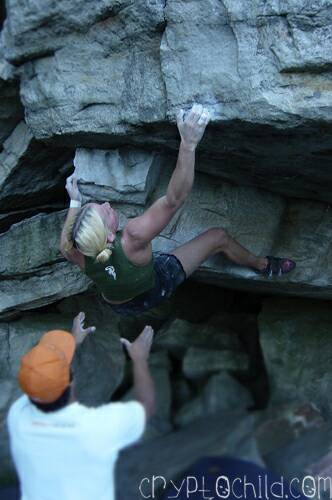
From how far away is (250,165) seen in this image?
14.0 feet

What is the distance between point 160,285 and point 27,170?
209 cm

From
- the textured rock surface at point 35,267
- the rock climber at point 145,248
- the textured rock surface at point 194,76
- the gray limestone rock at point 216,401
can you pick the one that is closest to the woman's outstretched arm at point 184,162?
the rock climber at point 145,248

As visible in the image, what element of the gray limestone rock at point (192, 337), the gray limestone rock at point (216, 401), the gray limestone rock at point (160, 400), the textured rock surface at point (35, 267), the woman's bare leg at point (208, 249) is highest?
the woman's bare leg at point (208, 249)

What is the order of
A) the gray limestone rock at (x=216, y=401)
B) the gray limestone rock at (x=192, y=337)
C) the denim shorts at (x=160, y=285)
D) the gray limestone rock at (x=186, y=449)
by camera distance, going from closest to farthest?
1. the gray limestone rock at (x=186, y=449)
2. the gray limestone rock at (x=216, y=401)
3. the gray limestone rock at (x=192, y=337)
4. the denim shorts at (x=160, y=285)

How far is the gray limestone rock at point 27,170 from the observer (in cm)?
520

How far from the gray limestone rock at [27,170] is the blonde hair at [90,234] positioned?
190cm

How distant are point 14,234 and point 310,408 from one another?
3119mm

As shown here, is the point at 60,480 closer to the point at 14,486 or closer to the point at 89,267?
the point at 14,486

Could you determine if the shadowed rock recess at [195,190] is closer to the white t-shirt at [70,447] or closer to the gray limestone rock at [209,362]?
the gray limestone rock at [209,362]

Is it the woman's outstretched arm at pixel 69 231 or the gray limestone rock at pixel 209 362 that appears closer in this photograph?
the gray limestone rock at pixel 209 362

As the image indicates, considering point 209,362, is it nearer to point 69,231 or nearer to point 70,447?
point 70,447

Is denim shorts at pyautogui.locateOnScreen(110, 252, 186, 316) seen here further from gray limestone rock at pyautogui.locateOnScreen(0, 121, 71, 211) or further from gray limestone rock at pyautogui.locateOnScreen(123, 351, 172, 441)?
gray limestone rock at pyautogui.locateOnScreen(0, 121, 71, 211)

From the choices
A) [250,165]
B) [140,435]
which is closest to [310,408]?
[140,435]

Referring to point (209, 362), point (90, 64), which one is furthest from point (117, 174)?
point (209, 362)
